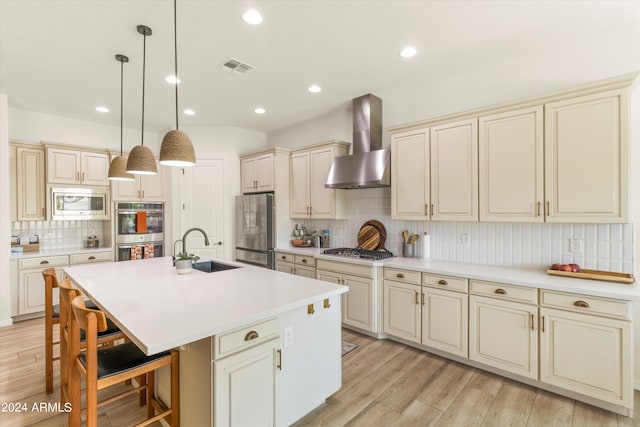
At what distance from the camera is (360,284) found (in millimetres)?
3430

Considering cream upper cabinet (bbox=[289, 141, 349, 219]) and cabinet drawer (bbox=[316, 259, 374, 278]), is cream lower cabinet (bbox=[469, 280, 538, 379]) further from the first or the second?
cream upper cabinet (bbox=[289, 141, 349, 219])

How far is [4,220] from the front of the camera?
12.3 ft

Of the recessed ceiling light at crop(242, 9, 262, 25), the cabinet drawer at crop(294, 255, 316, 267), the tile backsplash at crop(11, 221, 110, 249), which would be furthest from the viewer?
the tile backsplash at crop(11, 221, 110, 249)

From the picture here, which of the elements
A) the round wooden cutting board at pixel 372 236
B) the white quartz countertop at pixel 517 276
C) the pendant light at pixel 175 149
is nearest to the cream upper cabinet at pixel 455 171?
the white quartz countertop at pixel 517 276

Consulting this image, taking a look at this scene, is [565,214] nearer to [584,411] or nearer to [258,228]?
[584,411]

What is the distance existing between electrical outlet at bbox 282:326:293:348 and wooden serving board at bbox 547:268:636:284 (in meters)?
2.20

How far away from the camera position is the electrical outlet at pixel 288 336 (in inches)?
73.2

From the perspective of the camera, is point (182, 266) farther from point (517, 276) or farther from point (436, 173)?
point (517, 276)

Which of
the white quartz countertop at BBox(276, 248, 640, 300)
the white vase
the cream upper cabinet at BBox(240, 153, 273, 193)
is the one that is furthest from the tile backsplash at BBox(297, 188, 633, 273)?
the white vase

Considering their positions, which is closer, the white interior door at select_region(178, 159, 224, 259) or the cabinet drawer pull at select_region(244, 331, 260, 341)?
the cabinet drawer pull at select_region(244, 331, 260, 341)

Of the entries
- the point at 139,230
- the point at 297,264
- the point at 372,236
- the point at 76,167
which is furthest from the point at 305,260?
the point at 76,167

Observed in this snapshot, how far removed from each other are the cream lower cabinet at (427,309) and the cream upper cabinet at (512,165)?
76 cm

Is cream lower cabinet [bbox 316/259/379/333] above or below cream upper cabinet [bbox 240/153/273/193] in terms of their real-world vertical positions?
below

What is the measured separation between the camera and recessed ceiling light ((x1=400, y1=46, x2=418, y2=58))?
2689 millimetres
